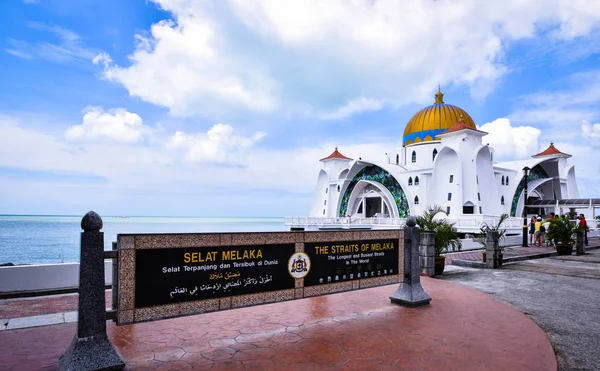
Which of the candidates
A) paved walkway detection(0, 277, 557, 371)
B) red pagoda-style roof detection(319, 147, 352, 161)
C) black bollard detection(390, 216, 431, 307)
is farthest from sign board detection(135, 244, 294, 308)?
red pagoda-style roof detection(319, 147, 352, 161)

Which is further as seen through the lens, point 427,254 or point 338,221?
point 338,221

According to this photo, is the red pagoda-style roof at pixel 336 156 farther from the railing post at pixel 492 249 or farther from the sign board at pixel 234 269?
the sign board at pixel 234 269

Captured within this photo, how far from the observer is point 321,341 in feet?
17.9

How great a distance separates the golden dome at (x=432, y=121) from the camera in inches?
1673

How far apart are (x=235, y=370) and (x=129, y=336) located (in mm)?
2168

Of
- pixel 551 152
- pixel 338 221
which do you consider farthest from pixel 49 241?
pixel 551 152

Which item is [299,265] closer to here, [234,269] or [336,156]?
[234,269]

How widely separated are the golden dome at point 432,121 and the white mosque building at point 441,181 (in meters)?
0.10

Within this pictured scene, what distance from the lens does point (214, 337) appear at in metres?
5.60

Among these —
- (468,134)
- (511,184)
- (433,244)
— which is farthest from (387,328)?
(511,184)

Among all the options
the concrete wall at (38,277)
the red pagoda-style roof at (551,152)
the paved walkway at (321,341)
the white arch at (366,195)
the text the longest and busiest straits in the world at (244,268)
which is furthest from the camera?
the red pagoda-style roof at (551,152)

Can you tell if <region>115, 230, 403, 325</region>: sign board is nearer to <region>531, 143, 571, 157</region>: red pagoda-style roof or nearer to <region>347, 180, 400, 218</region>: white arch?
<region>347, 180, 400, 218</region>: white arch

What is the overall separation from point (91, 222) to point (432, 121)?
43042 millimetres

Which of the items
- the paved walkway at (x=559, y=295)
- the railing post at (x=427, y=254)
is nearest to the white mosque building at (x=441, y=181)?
the paved walkway at (x=559, y=295)
